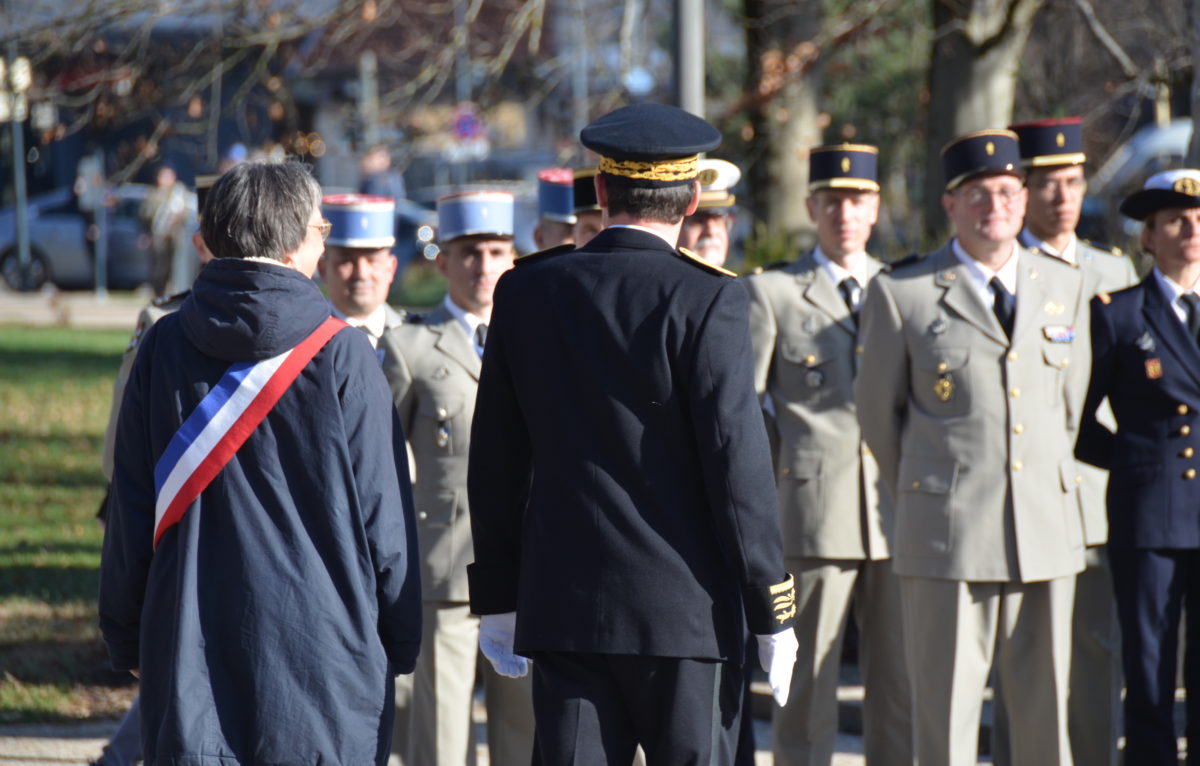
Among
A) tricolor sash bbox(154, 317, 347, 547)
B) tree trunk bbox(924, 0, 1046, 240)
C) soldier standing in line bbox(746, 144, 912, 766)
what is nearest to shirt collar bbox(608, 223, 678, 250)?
tricolor sash bbox(154, 317, 347, 547)

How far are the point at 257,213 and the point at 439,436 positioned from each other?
1820mm

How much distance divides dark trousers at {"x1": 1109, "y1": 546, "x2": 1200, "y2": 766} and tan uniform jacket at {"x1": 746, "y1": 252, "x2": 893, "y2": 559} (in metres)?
0.88

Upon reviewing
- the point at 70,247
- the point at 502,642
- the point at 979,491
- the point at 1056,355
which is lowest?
the point at 502,642

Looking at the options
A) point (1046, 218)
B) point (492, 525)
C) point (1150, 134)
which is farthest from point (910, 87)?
point (492, 525)

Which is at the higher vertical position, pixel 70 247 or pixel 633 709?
pixel 70 247

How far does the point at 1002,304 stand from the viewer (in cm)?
526

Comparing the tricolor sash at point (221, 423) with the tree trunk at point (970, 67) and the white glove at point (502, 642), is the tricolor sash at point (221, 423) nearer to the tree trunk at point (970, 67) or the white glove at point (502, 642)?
the white glove at point (502, 642)

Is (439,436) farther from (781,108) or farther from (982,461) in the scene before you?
(781,108)

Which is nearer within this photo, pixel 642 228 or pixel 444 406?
pixel 642 228

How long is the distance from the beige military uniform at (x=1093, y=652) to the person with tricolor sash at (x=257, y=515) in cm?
279

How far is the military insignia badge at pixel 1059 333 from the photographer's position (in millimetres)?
5211

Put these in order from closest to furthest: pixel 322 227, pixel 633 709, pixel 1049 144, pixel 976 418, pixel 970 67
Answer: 1. pixel 633 709
2. pixel 322 227
3. pixel 976 418
4. pixel 1049 144
5. pixel 970 67

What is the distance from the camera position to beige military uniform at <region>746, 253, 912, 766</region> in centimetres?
561

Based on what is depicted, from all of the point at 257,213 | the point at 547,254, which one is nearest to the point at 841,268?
the point at 547,254
